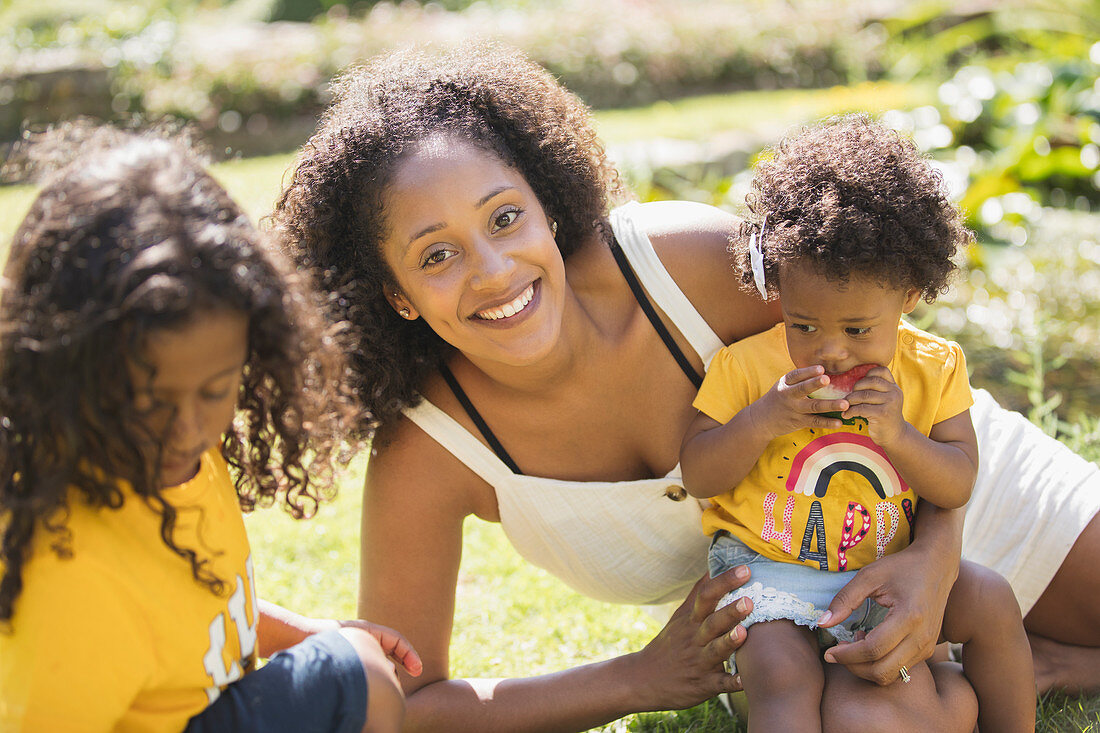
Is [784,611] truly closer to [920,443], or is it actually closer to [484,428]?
[920,443]

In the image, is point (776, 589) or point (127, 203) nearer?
point (127, 203)

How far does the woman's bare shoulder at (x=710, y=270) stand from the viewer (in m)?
2.31

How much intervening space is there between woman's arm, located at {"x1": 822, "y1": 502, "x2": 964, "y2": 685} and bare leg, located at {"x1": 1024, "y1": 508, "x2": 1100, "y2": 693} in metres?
0.54

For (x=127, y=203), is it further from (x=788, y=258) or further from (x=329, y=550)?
(x=329, y=550)

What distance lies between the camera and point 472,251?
7.02 feet

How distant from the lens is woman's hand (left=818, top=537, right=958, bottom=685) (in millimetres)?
1867

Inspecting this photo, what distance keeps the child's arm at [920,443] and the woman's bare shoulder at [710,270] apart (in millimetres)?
399

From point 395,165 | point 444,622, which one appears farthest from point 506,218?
point 444,622

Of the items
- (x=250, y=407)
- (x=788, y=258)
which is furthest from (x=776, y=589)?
(x=250, y=407)

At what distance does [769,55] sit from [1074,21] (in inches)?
123

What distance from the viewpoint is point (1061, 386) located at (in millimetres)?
4074

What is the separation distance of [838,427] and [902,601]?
335mm

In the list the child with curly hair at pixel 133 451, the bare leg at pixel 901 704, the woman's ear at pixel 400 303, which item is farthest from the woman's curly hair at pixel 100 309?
the bare leg at pixel 901 704

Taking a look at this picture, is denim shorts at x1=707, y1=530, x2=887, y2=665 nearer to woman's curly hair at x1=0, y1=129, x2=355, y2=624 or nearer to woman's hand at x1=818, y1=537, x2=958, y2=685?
woman's hand at x1=818, y1=537, x2=958, y2=685
